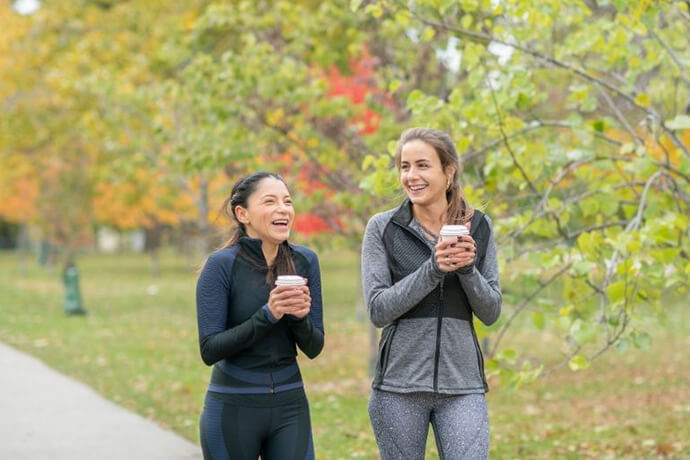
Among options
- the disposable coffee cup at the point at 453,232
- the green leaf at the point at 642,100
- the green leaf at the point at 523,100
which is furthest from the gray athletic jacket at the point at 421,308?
the green leaf at the point at 642,100

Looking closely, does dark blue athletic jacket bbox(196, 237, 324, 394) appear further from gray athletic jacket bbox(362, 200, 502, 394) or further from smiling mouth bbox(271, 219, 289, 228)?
gray athletic jacket bbox(362, 200, 502, 394)

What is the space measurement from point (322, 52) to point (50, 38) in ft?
38.3

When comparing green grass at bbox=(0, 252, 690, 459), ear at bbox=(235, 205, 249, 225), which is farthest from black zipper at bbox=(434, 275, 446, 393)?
green grass at bbox=(0, 252, 690, 459)

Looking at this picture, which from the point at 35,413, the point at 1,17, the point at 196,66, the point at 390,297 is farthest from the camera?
the point at 1,17

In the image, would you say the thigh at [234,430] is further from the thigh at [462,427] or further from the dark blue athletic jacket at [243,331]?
the thigh at [462,427]

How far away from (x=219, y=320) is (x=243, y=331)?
119 mm

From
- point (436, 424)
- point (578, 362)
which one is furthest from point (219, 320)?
point (578, 362)

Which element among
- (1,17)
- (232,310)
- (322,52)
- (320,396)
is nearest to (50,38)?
(1,17)

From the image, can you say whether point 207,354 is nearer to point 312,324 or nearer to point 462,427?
point 312,324

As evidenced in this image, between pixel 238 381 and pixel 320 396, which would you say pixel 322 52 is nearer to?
pixel 320 396

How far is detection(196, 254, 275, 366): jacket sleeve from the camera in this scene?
3.60m

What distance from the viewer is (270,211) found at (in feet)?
12.3

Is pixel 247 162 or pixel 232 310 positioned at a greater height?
pixel 247 162

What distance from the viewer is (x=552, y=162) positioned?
645cm
